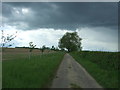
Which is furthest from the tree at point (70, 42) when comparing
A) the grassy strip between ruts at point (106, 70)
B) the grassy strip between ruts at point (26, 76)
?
the grassy strip between ruts at point (26, 76)

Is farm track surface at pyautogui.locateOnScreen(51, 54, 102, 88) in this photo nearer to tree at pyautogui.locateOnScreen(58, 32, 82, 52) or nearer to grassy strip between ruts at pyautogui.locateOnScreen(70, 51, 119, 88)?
grassy strip between ruts at pyautogui.locateOnScreen(70, 51, 119, 88)

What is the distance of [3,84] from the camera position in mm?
10852

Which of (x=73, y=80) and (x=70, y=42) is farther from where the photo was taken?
(x=70, y=42)

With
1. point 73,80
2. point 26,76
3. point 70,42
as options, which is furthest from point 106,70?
point 70,42

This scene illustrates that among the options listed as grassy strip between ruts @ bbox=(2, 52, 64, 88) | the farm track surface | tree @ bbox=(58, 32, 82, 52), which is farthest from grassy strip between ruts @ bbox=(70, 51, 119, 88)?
tree @ bbox=(58, 32, 82, 52)

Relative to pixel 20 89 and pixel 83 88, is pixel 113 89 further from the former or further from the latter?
pixel 20 89

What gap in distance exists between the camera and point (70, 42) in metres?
159

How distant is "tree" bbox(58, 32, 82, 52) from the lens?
517 feet

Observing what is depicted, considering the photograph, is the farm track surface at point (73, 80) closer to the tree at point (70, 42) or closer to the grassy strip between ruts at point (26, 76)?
the grassy strip between ruts at point (26, 76)

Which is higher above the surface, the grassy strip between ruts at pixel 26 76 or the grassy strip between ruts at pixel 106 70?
the grassy strip between ruts at pixel 26 76

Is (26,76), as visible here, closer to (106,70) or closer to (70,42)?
(106,70)

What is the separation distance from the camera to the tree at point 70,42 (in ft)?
517

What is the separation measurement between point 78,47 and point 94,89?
148m

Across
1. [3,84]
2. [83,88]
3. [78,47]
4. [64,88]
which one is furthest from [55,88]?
[78,47]
